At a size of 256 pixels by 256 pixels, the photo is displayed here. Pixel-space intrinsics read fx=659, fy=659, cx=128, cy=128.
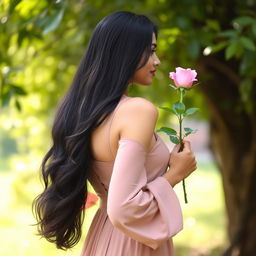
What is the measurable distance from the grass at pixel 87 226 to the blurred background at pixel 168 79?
0.10 feet

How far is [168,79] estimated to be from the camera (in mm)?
5531

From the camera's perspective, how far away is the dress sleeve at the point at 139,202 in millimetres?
2145

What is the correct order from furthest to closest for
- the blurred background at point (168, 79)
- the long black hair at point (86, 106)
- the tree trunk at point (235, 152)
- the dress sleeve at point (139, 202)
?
the tree trunk at point (235, 152) < the blurred background at point (168, 79) < the long black hair at point (86, 106) < the dress sleeve at point (139, 202)

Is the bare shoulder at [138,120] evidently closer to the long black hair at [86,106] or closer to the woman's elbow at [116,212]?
the long black hair at [86,106]

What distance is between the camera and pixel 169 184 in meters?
2.29

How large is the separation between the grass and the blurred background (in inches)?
Result: 1.2

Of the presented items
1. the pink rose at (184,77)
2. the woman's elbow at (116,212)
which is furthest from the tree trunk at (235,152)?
the woman's elbow at (116,212)

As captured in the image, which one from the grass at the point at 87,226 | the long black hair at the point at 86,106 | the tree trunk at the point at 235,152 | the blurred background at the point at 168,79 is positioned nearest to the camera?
the long black hair at the point at 86,106

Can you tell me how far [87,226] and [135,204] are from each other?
266 inches

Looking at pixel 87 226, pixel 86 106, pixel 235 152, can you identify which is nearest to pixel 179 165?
pixel 86 106

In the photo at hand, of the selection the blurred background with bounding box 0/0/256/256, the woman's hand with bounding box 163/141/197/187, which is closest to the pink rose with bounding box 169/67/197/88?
the woman's hand with bounding box 163/141/197/187

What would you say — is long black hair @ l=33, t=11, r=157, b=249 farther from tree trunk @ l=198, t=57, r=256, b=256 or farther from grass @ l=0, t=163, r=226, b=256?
tree trunk @ l=198, t=57, r=256, b=256

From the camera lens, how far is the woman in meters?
2.18

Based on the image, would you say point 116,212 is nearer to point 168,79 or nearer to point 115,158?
point 115,158
